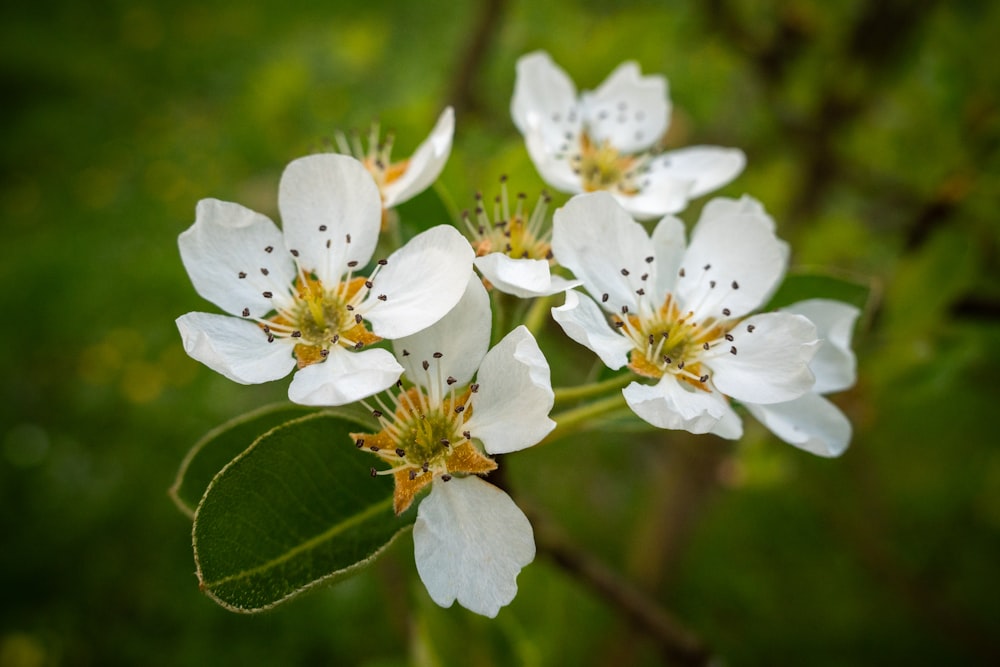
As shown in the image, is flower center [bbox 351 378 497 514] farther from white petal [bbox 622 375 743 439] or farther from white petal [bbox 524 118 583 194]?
white petal [bbox 524 118 583 194]

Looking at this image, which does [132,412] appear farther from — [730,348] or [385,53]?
[730,348]

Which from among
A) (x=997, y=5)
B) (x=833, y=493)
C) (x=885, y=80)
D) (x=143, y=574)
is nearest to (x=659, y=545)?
(x=833, y=493)

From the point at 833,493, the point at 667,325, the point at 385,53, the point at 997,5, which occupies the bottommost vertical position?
the point at 833,493

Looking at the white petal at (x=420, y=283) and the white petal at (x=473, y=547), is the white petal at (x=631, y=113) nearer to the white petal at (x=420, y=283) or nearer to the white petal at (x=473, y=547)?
the white petal at (x=420, y=283)

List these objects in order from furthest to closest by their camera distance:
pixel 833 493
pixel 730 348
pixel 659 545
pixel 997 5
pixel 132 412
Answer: pixel 132 412
pixel 833 493
pixel 659 545
pixel 997 5
pixel 730 348

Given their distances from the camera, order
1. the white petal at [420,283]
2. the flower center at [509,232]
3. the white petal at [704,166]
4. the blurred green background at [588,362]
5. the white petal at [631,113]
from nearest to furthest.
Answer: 1. the white petal at [420,283]
2. the flower center at [509,232]
3. the white petal at [704,166]
4. the white petal at [631,113]
5. the blurred green background at [588,362]

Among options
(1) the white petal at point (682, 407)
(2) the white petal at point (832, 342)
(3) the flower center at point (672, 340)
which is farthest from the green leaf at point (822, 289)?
(1) the white petal at point (682, 407)
